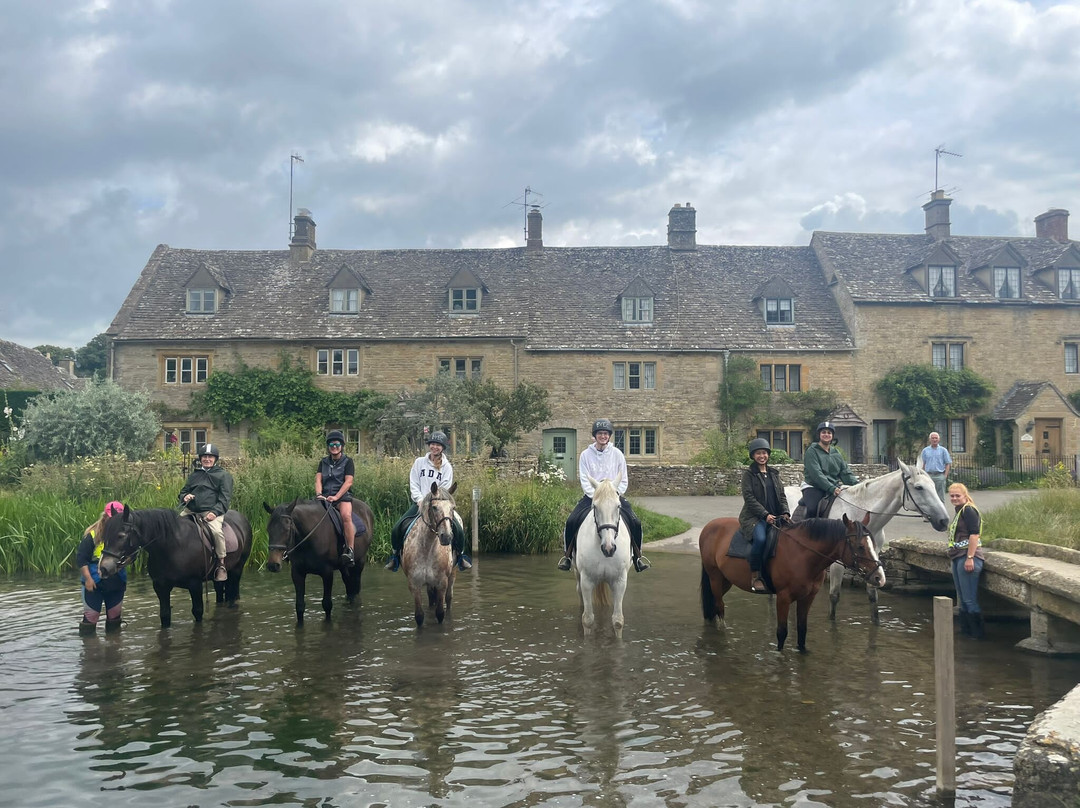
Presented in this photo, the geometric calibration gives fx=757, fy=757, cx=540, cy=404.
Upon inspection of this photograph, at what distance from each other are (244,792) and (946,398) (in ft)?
111

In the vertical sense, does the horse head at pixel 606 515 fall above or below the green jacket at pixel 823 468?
below

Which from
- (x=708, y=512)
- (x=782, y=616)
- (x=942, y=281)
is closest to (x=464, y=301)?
(x=708, y=512)

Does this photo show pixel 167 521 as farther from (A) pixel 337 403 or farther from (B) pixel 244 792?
(A) pixel 337 403

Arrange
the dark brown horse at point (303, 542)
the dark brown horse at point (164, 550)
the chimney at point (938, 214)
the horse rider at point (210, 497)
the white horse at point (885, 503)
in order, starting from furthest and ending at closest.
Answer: the chimney at point (938, 214) < the horse rider at point (210, 497) < the white horse at point (885, 503) < the dark brown horse at point (303, 542) < the dark brown horse at point (164, 550)

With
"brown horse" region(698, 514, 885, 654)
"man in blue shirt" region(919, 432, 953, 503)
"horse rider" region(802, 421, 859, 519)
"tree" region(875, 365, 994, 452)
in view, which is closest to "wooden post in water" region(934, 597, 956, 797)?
"brown horse" region(698, 514, 885, 654)

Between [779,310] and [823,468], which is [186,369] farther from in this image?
[823,468]

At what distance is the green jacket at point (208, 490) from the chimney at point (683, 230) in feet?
103

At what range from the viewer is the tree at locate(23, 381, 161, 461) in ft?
76.5

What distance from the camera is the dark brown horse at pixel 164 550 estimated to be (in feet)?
28.5

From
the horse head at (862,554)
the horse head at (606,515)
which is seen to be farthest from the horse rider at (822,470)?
the horse head at (606,515)

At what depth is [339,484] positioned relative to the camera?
1108 cm

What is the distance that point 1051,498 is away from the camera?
516 inches

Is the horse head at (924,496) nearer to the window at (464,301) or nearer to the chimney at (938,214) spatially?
the window at (464,301)

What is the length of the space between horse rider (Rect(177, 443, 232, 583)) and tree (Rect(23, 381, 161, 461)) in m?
14.5
